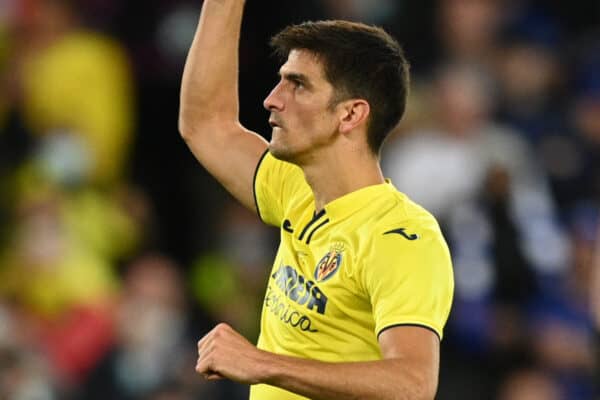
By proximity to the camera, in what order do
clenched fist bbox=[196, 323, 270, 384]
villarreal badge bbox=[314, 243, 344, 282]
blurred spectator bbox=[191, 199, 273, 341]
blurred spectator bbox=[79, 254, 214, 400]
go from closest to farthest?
clenched fist bbox=[196, 323, 270, 384], villarreal badge bbox=[314, 243, 344, 282], blurred spectator bbox=[79, 254, 214, 400], blurred spectator bbox=[191, 199, 273, 341]

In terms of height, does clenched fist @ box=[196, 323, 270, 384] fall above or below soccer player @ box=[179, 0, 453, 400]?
below

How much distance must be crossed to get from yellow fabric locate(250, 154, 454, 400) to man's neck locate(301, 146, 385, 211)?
4 centimetres

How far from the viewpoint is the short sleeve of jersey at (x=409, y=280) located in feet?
13.2

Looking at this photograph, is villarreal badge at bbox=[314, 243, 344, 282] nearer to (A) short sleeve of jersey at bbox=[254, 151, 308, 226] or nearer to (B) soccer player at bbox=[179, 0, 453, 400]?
(B) soccer player at bbox=[179, 0, 453, 400]

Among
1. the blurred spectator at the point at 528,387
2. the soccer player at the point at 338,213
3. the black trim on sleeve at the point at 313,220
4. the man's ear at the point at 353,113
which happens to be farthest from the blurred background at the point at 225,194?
the man's ear at the point at 353,113

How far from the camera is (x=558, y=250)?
8391 millimetres

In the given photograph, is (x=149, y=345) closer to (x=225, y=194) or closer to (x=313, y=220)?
(x=225, y=194)

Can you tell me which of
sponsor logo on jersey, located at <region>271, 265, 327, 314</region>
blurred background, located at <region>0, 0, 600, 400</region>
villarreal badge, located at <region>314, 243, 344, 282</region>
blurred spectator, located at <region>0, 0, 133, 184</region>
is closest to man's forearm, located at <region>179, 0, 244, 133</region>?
sponsor logo on jersey, located at <region>271, 265, 327, 314</region>

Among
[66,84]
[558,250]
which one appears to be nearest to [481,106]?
[558,250]

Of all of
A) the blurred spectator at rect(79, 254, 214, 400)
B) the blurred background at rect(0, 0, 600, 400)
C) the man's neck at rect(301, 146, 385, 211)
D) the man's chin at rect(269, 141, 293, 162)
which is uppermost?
the man's chin at rect(269, 141, 293, 162)

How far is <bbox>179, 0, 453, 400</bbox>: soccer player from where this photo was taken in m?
4.02

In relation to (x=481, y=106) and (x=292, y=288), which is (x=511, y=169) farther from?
(x=292, y=288)

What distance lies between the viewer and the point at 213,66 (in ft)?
16.1

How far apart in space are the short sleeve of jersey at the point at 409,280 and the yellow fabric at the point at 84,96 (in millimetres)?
5260
